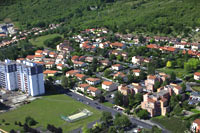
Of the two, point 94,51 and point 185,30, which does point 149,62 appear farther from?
point 185,30

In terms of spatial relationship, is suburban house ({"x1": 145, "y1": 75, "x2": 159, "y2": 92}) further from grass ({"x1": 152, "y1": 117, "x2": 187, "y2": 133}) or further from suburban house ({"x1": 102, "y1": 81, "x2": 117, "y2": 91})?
grass ({"x1": 152, "y1": 117, "x2": 187, "y2": 133})

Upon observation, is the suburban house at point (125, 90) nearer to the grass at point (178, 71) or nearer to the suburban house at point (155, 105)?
the suburban house at point (155, 105)

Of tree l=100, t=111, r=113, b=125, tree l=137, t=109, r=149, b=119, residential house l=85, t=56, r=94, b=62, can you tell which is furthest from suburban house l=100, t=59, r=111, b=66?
tree l=100, t=111, r=113, b=125

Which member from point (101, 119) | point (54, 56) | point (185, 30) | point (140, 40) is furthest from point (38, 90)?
point (185, 30)

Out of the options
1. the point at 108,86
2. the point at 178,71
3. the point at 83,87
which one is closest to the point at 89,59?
the point at 83,87

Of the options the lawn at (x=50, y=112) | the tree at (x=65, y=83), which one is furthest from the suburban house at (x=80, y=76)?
the lawn at (x=50, y=112)

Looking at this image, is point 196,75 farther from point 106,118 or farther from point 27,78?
point 27,78
